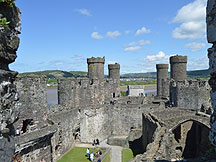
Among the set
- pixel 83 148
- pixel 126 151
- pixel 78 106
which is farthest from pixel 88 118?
pixel 126 151

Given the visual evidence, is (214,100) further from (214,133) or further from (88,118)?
(88,118)

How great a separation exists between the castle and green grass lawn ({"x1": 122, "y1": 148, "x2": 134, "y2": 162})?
3.21 feet

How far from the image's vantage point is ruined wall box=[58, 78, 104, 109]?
1803 centimetres

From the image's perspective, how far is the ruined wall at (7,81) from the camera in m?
2.63

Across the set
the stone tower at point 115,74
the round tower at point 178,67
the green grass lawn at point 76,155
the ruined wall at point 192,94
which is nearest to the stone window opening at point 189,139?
the ruined wall at point 192,94

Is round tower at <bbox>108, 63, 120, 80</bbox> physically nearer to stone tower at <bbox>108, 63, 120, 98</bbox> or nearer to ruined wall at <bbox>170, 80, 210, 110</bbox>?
stone tower at <bbox>108, 63, 120, 98</bbox>

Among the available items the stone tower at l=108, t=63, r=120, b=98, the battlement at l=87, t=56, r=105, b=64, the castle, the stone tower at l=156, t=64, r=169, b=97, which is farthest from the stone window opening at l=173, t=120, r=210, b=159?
the stone tower at l=108, t=63, r=120, b=98

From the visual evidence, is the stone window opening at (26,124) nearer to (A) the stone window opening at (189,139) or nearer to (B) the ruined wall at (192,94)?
(A) the stone window opening at (189,139)

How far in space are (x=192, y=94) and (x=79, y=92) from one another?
1073 centimetres

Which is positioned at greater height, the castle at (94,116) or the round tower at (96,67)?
the round tower at (96,67)

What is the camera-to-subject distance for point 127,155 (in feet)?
53.9

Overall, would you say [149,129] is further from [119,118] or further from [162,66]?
[162,66]

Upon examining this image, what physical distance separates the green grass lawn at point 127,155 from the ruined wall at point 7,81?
13874 mm

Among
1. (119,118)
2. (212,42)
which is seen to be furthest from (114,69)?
(212,42)
